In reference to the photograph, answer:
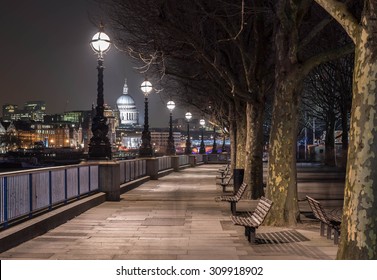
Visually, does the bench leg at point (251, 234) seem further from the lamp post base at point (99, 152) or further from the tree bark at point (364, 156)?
the lamp post base at point (99, 152)

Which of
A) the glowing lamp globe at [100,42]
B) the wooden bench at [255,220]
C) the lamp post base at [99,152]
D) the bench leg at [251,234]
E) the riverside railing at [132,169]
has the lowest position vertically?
the bench leg at [251,234]

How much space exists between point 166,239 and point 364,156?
6147 mm

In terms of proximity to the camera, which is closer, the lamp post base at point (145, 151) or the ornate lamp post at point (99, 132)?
the ornate lamp post at point (99, 132)

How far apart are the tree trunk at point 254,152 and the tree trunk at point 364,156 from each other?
43.5ft

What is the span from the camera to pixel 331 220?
492 inches

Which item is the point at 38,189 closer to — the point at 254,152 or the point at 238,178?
the point at 254,152

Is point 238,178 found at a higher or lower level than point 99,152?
lower

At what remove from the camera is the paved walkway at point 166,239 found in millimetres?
10910

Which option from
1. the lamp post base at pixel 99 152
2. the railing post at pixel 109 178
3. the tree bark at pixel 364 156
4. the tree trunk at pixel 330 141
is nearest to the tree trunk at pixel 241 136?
the lamp post base at pixel 99 152

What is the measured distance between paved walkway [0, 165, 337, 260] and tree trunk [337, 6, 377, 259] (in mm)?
2733

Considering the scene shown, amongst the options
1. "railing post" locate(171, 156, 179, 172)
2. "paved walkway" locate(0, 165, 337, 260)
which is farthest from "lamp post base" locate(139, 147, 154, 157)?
"paved walkway" locate(0, 165, 337, 260)

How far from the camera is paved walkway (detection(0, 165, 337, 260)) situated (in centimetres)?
1091

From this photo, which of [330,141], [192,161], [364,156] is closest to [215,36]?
[364,156]

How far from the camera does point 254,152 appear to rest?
845 inches
